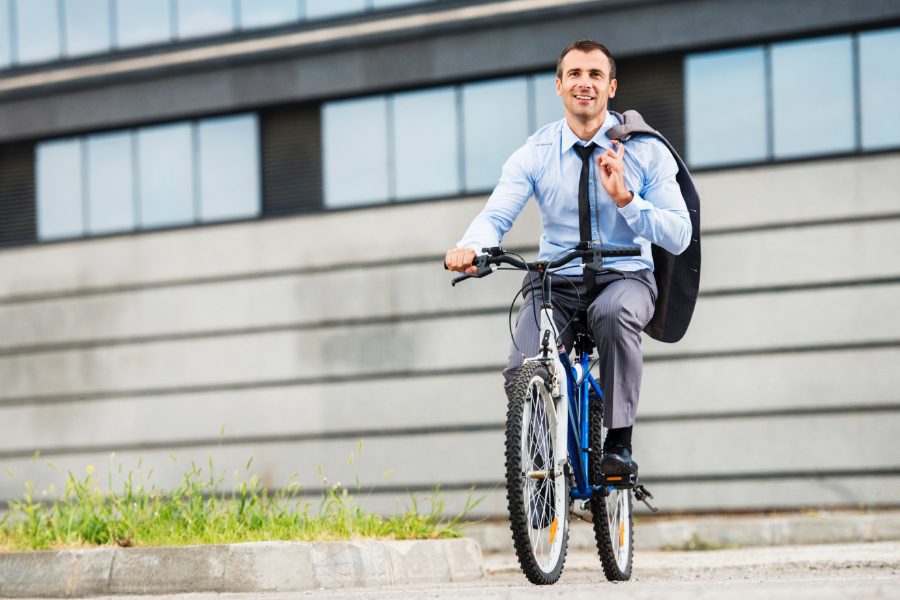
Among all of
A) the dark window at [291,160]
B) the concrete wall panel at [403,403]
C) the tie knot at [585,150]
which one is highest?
the dark window at [291,160]

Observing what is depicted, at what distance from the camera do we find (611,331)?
5.94 m

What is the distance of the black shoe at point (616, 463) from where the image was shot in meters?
5.96

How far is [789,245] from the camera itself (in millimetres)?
14617

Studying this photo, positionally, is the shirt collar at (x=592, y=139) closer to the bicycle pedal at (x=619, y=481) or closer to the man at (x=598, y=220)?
the man at (x=598, y=220)

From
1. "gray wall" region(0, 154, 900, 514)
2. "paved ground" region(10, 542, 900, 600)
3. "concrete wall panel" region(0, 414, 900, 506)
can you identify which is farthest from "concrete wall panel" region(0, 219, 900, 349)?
"paved ground" region(10, 542, 900, 600)

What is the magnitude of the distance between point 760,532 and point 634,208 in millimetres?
8036

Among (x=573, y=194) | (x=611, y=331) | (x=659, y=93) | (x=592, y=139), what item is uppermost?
(x=659, y=93)

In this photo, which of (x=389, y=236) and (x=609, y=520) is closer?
(x=609, y=520)

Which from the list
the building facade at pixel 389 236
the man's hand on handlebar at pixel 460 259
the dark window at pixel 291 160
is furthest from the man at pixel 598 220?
the dark window at pixel 291 160

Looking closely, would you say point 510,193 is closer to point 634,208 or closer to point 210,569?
point 634,208

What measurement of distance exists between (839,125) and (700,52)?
5.32 feet

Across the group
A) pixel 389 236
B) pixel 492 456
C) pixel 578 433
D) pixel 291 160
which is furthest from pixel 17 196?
pixel 578 433

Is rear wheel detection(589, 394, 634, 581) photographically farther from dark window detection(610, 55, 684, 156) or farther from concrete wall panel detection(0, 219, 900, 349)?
dark window detection(610, 55, 684, 156)

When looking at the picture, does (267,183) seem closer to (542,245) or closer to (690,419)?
(690,419)
